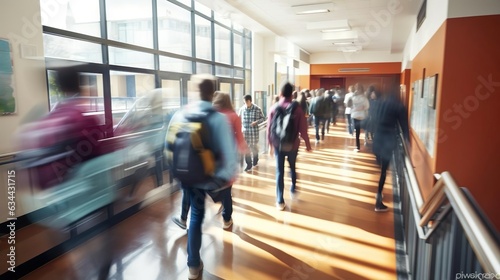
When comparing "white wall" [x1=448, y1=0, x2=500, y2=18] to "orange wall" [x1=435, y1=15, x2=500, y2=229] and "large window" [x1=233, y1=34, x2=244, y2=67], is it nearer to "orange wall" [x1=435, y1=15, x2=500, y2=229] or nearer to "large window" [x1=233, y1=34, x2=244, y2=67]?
"orange wall" [x1=435, y1=15, x2=500, y2=229]

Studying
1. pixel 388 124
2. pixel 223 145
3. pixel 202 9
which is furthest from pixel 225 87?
pixel 223 145

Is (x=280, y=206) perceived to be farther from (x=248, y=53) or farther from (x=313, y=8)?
(x=248, y=53)

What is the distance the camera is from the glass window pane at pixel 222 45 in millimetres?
7721

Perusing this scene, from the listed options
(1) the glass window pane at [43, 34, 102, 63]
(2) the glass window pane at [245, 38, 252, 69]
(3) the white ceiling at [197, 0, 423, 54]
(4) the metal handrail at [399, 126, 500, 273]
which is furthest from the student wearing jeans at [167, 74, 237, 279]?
(2) the glass window pane at [245, 38, 252, 69]

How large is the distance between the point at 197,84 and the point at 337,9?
5.48m

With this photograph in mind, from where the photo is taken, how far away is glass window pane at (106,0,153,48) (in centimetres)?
454

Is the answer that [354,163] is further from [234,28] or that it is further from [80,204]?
[80,204]

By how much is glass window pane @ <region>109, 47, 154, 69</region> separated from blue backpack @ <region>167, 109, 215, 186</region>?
2835mm

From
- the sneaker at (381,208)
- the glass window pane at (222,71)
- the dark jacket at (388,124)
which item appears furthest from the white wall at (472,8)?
the glass window pane at (222,71)

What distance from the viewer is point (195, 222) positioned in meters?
2.47

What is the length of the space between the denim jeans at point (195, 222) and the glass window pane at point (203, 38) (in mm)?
4932

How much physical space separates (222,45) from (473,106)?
6.03 m

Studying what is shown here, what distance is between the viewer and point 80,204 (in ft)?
6.37

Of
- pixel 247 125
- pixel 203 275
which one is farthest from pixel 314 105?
pixel 203 275
